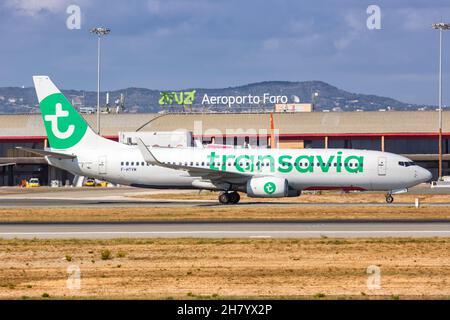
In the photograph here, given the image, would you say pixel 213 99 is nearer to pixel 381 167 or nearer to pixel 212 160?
pixel 212 160

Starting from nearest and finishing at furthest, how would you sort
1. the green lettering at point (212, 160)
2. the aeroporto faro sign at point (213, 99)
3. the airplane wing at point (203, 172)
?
the airplane wing at point (203, 172) → the green lettering at point (212, 160) → the aeroporto faro sign at point (213, 99)

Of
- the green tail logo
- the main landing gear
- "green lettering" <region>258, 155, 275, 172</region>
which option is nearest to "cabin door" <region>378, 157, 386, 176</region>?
"green lettering" <region>258, 155, 275, 172</region>

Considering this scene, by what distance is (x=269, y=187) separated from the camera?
59781 millimetres

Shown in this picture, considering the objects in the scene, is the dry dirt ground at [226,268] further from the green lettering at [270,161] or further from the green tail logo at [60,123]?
the green tail logo at [60,123]

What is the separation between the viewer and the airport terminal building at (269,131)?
13288cm

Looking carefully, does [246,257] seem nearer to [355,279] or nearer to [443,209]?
[355,279]

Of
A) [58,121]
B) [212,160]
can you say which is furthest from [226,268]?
[58,121]

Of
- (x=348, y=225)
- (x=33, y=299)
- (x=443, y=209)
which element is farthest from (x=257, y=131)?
(x=33, y=299)

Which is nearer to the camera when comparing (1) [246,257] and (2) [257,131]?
(1) [246,257]

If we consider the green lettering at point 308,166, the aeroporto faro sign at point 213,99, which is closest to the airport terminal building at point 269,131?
the aeroporto faro sign at point 213,99

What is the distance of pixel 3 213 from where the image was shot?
174 feet

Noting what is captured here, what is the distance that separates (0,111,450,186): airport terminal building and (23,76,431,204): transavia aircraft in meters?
65.2

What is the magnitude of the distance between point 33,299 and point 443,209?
3591 cm

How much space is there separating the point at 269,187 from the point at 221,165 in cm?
496
